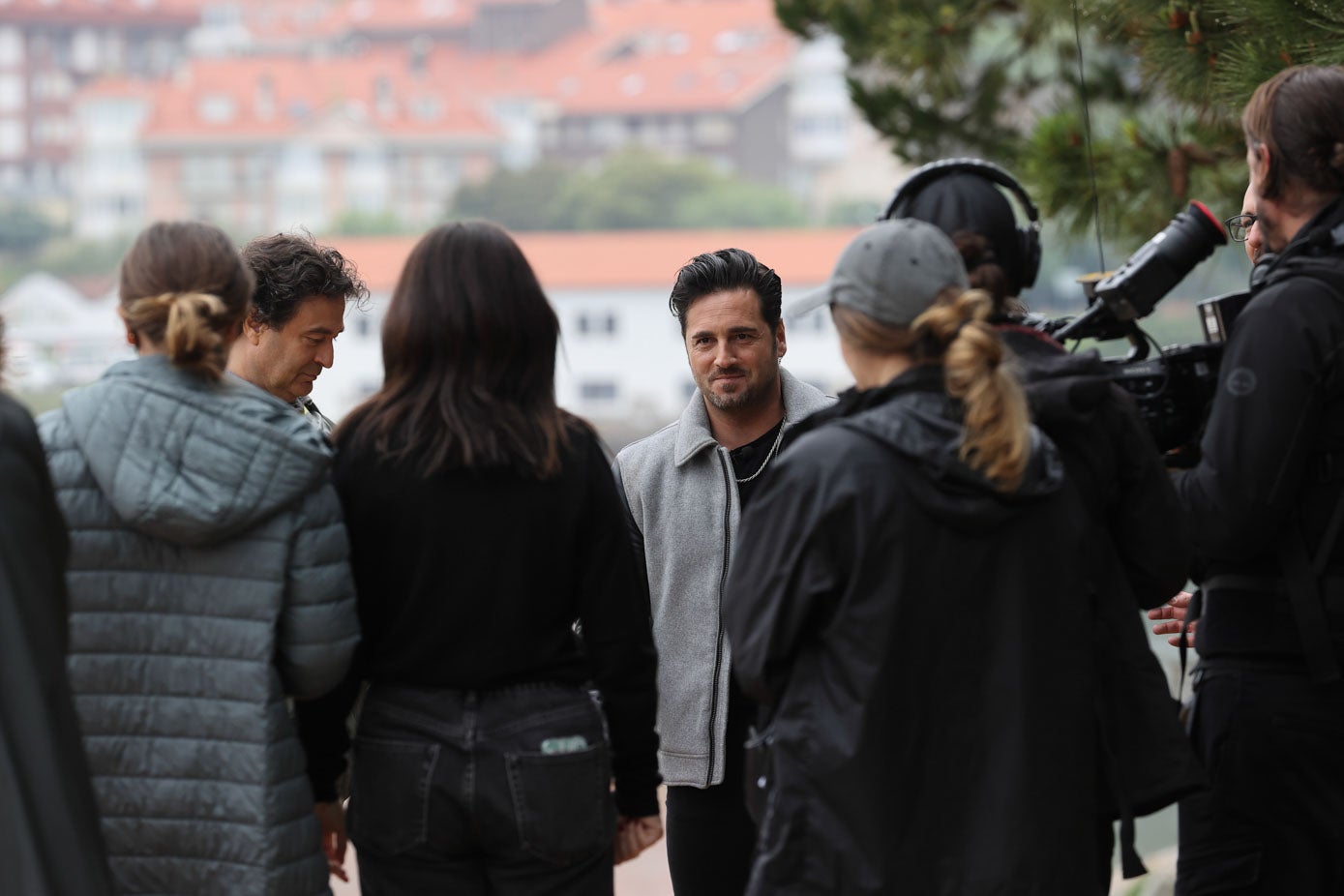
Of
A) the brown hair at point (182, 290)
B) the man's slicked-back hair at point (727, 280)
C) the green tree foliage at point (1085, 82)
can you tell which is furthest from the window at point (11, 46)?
the brown hair at point (182, 290)

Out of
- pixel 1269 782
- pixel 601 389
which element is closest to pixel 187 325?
pixel 1269 782

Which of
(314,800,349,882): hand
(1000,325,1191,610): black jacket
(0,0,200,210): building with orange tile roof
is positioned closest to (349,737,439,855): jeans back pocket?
(314,800,349,882): hand

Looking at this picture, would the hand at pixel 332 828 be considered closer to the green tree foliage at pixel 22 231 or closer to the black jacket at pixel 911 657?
the black jacket at pixel 911 657

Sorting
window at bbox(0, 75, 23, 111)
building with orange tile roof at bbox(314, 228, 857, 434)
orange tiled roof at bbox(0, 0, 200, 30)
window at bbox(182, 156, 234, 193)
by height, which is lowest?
building with orange tile roof at bbox(314, 228, 857, 434)

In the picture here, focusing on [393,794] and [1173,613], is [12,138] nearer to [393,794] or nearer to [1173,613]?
[1173,613]

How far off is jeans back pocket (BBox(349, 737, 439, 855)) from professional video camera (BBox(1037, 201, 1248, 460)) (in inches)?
44.9

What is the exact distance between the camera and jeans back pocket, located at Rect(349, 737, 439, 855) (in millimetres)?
2352

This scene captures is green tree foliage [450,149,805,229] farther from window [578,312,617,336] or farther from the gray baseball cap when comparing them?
the gray baseball cap

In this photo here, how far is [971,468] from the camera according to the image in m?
2.15

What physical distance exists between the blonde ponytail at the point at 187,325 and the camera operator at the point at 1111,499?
3.27 ft

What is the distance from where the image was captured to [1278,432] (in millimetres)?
2457

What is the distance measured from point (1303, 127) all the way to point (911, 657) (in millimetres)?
1052

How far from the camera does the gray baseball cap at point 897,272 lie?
2.21 m

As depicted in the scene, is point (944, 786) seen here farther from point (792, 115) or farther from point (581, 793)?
point (792, 115)
